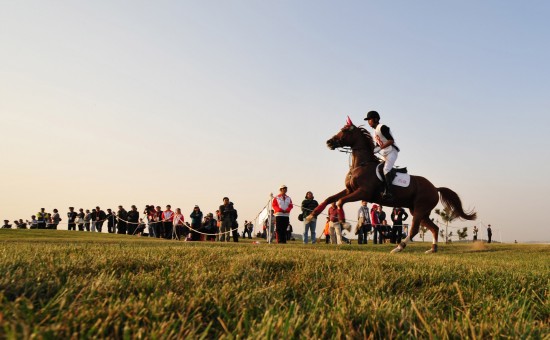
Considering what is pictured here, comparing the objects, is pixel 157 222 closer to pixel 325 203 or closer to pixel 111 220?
pixel 111 220

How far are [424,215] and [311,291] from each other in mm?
10009

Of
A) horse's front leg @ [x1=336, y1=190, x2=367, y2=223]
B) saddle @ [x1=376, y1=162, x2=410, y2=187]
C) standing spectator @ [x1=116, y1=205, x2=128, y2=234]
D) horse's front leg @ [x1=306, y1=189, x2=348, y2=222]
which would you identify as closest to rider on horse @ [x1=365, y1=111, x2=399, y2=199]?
saddle @ [x1=376, y1=162, x2=410, y2=187]

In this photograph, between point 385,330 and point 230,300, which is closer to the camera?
point 385,330

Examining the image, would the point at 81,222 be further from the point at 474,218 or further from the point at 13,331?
the point at 13,331

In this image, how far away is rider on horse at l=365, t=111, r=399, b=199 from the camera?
38.4 feet

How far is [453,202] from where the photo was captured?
13297mm

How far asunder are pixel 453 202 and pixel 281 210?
6227 millimetres

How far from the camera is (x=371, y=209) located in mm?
22672

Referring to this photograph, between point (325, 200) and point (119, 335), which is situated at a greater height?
point (325, 200)

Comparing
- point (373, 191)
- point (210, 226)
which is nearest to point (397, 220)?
point (210, 226)

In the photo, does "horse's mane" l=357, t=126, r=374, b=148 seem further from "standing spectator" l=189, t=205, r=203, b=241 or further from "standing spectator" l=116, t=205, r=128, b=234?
"standing spectator" l=116, t=205, r=128, b=234

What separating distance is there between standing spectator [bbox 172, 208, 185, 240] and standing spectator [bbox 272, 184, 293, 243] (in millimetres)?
7072

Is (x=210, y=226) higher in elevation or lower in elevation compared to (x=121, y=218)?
lower

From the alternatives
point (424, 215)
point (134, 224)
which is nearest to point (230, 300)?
point (424, 215)
